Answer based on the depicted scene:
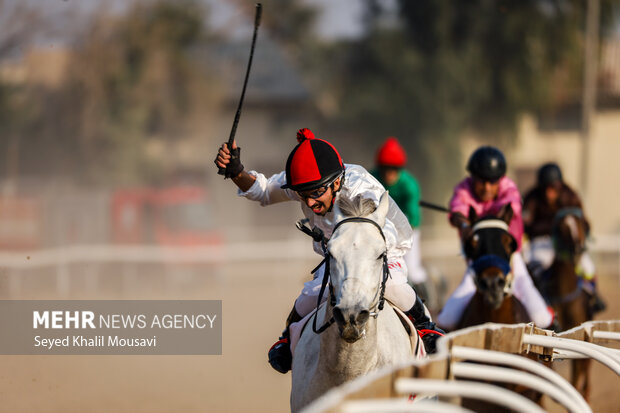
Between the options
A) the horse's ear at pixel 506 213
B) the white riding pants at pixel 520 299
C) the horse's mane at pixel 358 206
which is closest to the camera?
the horse's mane at pixel 358 206

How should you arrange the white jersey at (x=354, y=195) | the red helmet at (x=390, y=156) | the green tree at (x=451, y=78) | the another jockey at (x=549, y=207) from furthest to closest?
the green tree at (x=451, y=78), the another jockey at (x=549, y=207), the red helmet at (x=390, y=156), the white jersey at (x=354, y=195)

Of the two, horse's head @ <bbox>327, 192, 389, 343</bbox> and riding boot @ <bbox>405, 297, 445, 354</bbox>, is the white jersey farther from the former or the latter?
riding boot @ <bbox>405, 297, 445, 354</bbox>

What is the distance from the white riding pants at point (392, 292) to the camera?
4.29 m

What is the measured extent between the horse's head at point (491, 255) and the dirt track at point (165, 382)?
3.10 metres

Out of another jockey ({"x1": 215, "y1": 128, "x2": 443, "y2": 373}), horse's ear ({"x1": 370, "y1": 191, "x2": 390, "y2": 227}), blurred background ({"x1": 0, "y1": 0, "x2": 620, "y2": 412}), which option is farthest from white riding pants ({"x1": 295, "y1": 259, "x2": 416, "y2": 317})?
blurred background ({"x1": 0, "y1": 0, "x2": 620, "y2": 412})

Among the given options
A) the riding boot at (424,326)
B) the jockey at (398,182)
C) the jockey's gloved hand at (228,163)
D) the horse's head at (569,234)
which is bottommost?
the riding boot at (424,326)

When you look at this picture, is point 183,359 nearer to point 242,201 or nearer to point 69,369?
point 69,369

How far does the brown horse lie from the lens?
18.8 feet

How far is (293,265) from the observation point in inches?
749

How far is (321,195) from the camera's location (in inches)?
159

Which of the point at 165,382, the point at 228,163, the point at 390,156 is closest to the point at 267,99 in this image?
the point at 165,382

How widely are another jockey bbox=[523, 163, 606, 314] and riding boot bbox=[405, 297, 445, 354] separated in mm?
4708

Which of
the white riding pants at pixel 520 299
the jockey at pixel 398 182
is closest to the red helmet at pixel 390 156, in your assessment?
the jockey at pixel 398 182

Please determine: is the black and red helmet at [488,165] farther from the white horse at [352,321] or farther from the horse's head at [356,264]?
the horse's head at [356,264]
